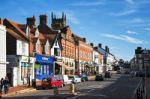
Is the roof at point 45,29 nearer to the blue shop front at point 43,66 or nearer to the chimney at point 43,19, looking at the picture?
the chimney at point 43,19

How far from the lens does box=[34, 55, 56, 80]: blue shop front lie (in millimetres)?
67062

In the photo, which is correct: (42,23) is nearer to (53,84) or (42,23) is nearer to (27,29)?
(27,29)

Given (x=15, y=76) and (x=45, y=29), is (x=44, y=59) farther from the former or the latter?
(x=45, y=29)

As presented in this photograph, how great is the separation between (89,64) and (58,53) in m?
37.9

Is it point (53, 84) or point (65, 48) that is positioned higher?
point (65, 48)

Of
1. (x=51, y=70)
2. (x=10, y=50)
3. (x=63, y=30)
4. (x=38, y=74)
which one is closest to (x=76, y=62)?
(x=63, y=30)

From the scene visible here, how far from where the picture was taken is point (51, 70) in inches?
3024

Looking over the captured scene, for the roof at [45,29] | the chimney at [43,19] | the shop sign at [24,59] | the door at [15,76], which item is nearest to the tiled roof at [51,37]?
the roof at [45,29]

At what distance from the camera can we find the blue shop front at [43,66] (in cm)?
6706

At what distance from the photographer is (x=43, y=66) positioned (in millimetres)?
71750

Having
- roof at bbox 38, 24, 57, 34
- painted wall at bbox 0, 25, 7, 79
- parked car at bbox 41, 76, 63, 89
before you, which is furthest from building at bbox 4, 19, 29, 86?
roof at bbox 38, 24, 57, 34

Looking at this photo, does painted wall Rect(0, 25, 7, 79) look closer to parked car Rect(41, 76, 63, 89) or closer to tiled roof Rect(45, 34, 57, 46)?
parked car Rect(41, 76, 63, 89)

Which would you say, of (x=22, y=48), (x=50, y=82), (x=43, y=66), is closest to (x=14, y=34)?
(x=22, y=48)

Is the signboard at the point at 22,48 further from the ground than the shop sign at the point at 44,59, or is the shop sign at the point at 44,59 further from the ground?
the signboard at the point at 22,48
